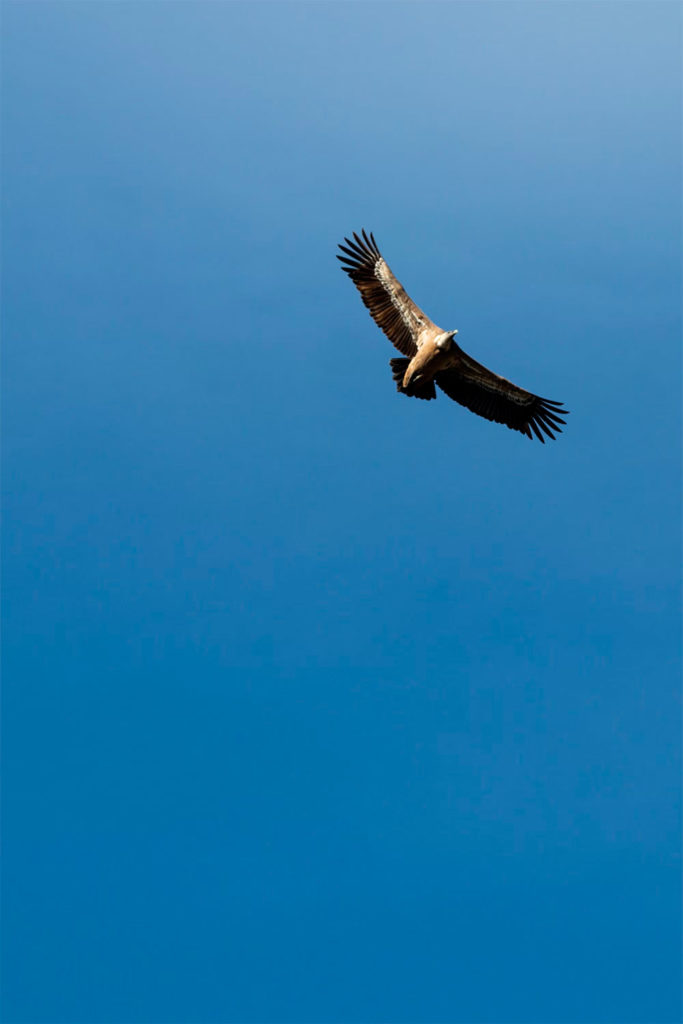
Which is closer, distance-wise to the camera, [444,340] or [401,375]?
[444,340]

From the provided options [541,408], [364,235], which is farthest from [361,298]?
[541,408]

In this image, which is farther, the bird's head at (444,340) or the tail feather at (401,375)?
the tail feather at (401,375)

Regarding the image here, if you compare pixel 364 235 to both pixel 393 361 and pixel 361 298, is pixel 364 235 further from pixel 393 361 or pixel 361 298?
pixel 393 361

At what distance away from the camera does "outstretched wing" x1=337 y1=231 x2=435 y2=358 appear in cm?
2461

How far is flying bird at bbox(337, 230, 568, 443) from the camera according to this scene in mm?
24247

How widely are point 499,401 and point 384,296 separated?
13.2 feet

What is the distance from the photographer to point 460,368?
25219mm

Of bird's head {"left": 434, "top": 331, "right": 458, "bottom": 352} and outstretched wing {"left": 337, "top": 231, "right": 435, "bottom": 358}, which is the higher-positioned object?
outstretched wing {"left": 337, "top": 231, "right": 435, "bottom": 358}

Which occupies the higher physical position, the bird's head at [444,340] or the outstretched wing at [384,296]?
the outstretched wing at [384,296]

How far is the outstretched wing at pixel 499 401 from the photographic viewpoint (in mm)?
25469

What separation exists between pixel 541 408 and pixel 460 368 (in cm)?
236

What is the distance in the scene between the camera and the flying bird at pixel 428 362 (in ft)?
79.6

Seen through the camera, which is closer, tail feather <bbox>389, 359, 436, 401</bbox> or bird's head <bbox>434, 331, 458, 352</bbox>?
bird's head <bbox>434, 331, 458, 352</bbox>

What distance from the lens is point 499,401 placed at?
2580cm
